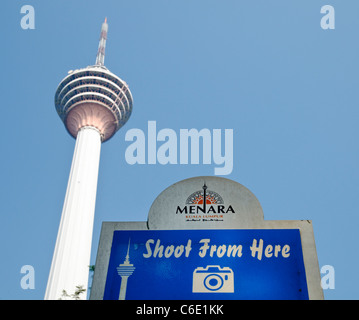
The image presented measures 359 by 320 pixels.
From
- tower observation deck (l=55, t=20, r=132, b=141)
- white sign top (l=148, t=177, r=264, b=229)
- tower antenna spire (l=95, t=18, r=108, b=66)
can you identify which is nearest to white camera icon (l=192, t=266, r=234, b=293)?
white sign top (l=148, t=177, r=264, b=229)

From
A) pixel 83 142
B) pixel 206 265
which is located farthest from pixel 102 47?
pixel 206 265

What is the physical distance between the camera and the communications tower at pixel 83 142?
178 feet

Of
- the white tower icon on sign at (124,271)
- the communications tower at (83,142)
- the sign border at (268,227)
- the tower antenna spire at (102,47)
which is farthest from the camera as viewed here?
the tower antenna spire at (102,47)

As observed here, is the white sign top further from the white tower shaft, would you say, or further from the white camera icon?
the white tower shaft

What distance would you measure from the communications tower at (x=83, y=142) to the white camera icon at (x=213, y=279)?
151ft

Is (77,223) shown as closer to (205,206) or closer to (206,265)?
(205,206)

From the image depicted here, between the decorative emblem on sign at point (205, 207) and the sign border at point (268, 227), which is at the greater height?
the decorative emblem on sign at point (205, 207)

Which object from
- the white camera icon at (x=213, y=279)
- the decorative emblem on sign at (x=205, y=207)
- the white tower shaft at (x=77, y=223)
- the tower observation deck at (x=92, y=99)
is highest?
the tower observation deck at (x=92, y=99)

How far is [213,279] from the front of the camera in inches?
245

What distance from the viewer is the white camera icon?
6.12 m

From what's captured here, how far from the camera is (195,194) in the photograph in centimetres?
710

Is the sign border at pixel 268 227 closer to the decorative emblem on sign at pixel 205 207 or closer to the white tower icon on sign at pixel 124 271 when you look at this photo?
the white tower icon on sign at pixel 124 271

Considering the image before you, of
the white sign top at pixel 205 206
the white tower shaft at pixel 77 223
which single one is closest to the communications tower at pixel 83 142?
the white tower shaft at pixel 77 223
